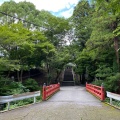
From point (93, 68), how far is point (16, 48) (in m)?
12.3

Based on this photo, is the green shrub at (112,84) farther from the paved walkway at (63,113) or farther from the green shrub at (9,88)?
the paved walkway at (63,113)

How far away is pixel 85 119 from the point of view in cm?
541

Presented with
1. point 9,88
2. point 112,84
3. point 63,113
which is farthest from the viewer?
point 9,88

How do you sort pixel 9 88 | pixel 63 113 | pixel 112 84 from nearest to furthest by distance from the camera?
pixel 63 113
pixel 112 84
pixel 9 88

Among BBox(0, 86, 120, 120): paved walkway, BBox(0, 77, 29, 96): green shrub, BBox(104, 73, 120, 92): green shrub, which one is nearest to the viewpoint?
BBox(0, 86, 120, 120): paved walkway

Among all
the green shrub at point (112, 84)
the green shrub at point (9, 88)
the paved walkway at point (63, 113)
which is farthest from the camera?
the green shrub at point (112, 84)

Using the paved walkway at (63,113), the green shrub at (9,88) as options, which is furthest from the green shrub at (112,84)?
the paved walkway at (63,113)

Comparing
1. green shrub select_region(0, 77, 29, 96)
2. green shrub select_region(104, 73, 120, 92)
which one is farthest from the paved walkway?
green shrub select_region(104, 73, 120, 92)

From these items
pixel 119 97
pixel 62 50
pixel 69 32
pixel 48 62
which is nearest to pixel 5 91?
pixel 119 97

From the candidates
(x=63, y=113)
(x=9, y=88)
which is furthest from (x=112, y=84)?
(x=63, y=113)

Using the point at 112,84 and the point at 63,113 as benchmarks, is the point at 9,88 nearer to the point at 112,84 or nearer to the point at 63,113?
the point at 112,84

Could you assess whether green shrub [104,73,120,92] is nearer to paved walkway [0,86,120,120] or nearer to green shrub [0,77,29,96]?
green shrub [0,77,29,96]

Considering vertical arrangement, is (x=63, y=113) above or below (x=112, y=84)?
below

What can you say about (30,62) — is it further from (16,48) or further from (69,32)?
(69,32)
